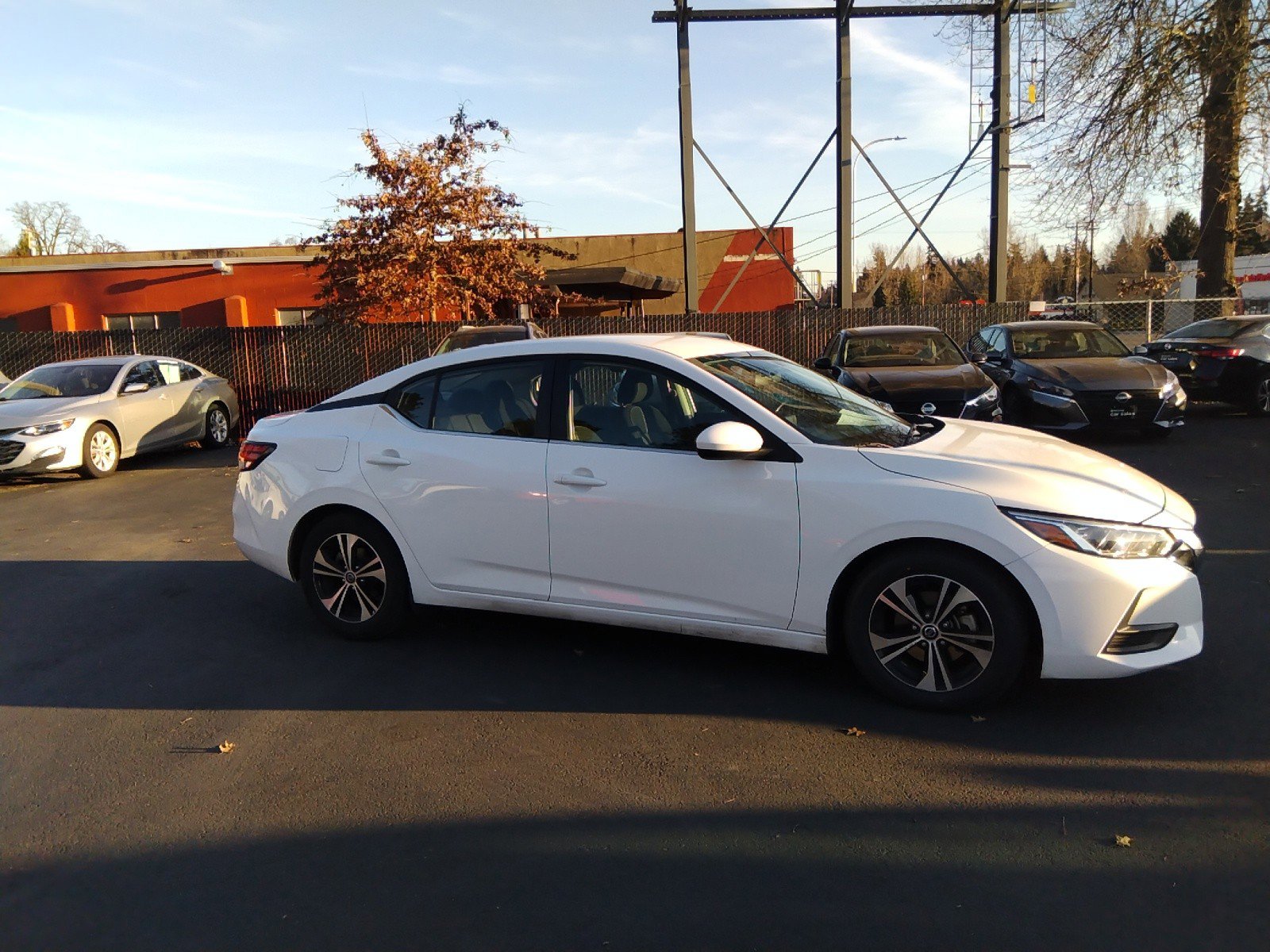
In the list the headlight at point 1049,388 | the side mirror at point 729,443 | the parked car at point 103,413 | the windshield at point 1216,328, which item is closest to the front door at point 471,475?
the side mirror at point 729,443

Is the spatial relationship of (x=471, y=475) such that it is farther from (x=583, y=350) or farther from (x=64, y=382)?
(x=64, y=382)

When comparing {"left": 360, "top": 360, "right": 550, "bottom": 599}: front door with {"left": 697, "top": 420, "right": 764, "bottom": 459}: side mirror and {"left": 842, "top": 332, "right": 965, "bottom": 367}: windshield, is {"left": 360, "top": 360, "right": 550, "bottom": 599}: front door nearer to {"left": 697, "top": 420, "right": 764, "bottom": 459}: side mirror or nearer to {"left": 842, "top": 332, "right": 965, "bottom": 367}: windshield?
{"left": 697, "top": 420, "right": 764, "bottom": 459}: side mirror

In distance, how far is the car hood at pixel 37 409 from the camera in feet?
39.3

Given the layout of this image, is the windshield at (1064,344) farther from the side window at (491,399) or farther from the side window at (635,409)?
the side window at (491,399)

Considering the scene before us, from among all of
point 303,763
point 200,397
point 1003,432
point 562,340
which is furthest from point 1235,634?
point 200,397

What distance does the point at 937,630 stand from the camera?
13.5 feet

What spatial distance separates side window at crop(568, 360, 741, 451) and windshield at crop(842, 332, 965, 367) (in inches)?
290

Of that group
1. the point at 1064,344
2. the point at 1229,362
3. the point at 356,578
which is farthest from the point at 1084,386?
the point at 356,578

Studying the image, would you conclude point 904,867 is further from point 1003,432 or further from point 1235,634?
point 1235,634

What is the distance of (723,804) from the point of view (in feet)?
11.6

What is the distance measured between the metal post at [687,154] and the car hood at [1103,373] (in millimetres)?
8290

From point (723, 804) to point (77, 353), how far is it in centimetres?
1794

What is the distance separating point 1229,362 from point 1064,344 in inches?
114

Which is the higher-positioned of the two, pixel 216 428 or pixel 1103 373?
pixel 1103 373
